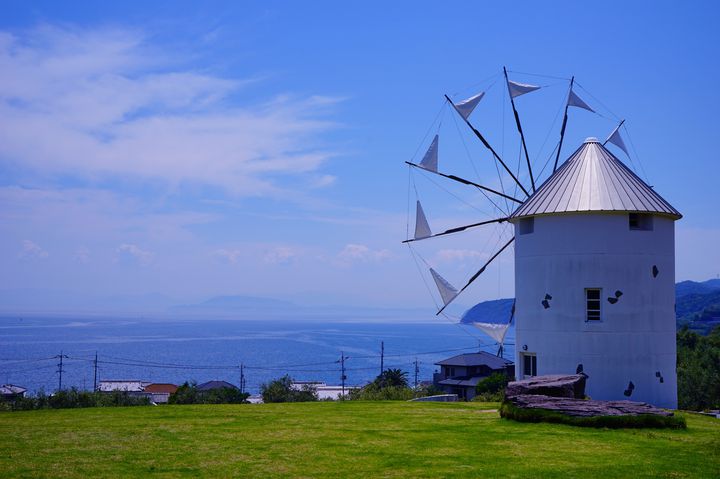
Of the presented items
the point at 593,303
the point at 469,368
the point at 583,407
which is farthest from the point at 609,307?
the point at 469,368

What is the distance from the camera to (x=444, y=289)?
30.9 metres

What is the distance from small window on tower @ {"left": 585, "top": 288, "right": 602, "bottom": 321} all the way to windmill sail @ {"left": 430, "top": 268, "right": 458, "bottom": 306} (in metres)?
7.37

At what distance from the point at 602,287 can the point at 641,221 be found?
2.82 metres

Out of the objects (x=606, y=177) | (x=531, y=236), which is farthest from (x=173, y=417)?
(x=606, y=177)

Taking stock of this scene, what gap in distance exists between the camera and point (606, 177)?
25.6 metres

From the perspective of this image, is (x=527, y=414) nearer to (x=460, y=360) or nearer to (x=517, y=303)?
(x=517, y=303)

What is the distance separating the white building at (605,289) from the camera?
23.8 metres

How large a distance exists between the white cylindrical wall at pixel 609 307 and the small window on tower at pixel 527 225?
79 centimetres

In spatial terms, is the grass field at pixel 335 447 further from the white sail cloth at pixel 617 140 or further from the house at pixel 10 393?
the house at pixel 10 393

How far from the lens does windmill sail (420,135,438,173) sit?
98.0 feet

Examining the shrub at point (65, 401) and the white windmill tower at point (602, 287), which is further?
the shrub at point (65, 401)

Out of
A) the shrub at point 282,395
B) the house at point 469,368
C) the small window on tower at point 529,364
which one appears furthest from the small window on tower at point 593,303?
the house at point 469,368

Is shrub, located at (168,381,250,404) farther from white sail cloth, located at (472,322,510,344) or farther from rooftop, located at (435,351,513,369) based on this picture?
rooftop, located at (435,351,513,369)

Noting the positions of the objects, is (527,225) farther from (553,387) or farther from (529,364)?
(553,387)
